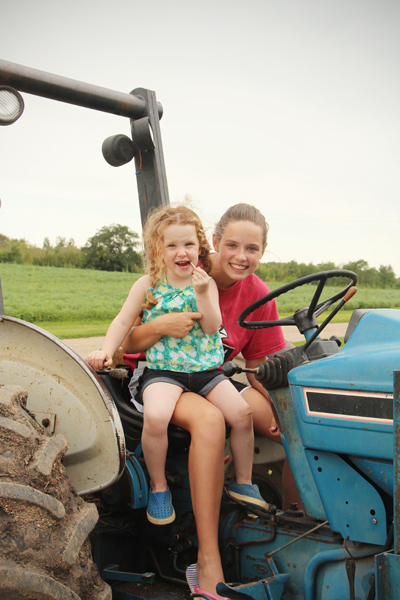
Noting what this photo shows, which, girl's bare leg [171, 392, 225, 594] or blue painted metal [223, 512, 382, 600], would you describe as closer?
blue painted metal [223, 512, 382, 600]

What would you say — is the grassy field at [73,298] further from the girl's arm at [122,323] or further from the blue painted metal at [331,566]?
the blue painted metal at [331,566]

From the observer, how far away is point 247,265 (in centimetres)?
196

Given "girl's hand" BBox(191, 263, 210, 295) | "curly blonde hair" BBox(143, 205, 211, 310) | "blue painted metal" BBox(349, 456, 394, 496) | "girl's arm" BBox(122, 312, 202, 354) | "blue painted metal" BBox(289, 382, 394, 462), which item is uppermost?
"curly blonde hair" BBox(143, 205, 211, 310)

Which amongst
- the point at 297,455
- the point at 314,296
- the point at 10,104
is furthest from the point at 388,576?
the point at 10,104

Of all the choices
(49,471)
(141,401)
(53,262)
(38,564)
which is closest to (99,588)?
(38,564)

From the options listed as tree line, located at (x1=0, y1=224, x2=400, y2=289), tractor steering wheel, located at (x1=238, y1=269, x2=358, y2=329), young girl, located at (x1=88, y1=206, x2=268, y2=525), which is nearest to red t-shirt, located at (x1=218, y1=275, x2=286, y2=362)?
young girl, located at (x1=88, y1=206, x2=268, y2=525)

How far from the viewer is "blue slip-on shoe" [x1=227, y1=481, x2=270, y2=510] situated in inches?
64.5

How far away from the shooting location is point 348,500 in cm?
134

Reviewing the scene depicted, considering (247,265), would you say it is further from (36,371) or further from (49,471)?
(49,471)

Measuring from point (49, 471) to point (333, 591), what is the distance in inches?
31.1

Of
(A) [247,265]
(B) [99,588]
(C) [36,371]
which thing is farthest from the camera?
(A) [247,265]

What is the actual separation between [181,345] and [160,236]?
1.28 feet

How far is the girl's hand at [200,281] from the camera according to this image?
5.53 feet

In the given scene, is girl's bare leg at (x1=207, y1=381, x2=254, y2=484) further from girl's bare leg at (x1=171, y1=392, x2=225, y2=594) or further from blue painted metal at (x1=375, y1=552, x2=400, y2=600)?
blue painted metal at (x1=375, y1=552, x2=400, y2=600)
